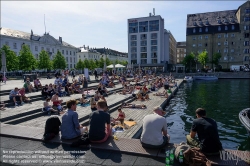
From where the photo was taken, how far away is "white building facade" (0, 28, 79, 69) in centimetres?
6154

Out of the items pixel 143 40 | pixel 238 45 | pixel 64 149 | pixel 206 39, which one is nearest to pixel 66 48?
pixel 143 40

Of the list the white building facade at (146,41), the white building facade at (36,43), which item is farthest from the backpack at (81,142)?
the white building facade at (146,41)

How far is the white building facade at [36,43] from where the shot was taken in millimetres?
61544

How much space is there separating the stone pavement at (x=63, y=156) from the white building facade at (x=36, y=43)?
64.5 metres

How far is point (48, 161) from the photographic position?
490 centimetres

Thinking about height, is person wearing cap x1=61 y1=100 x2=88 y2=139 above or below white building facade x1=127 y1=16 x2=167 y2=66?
below

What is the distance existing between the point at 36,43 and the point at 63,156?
247 ft

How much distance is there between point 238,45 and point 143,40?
3553 cm

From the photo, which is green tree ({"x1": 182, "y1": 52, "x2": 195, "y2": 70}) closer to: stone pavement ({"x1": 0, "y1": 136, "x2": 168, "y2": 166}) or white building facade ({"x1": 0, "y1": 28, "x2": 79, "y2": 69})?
white building facade ({"x1": 0, "y1": 28, "x2": 79, "y2": 69})

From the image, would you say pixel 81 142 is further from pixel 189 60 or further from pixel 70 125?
pixel 189 60

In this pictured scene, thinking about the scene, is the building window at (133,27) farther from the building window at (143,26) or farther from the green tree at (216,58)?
the green tree at (216,58)

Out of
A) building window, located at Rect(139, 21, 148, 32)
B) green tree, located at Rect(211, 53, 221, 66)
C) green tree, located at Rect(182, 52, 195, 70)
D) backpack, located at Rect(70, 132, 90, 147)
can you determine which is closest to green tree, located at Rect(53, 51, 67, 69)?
building window, located at Rect(139, 21, 148, 32)

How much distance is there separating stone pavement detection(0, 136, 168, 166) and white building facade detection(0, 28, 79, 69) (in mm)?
64462

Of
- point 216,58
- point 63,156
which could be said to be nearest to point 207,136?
point 63,156
